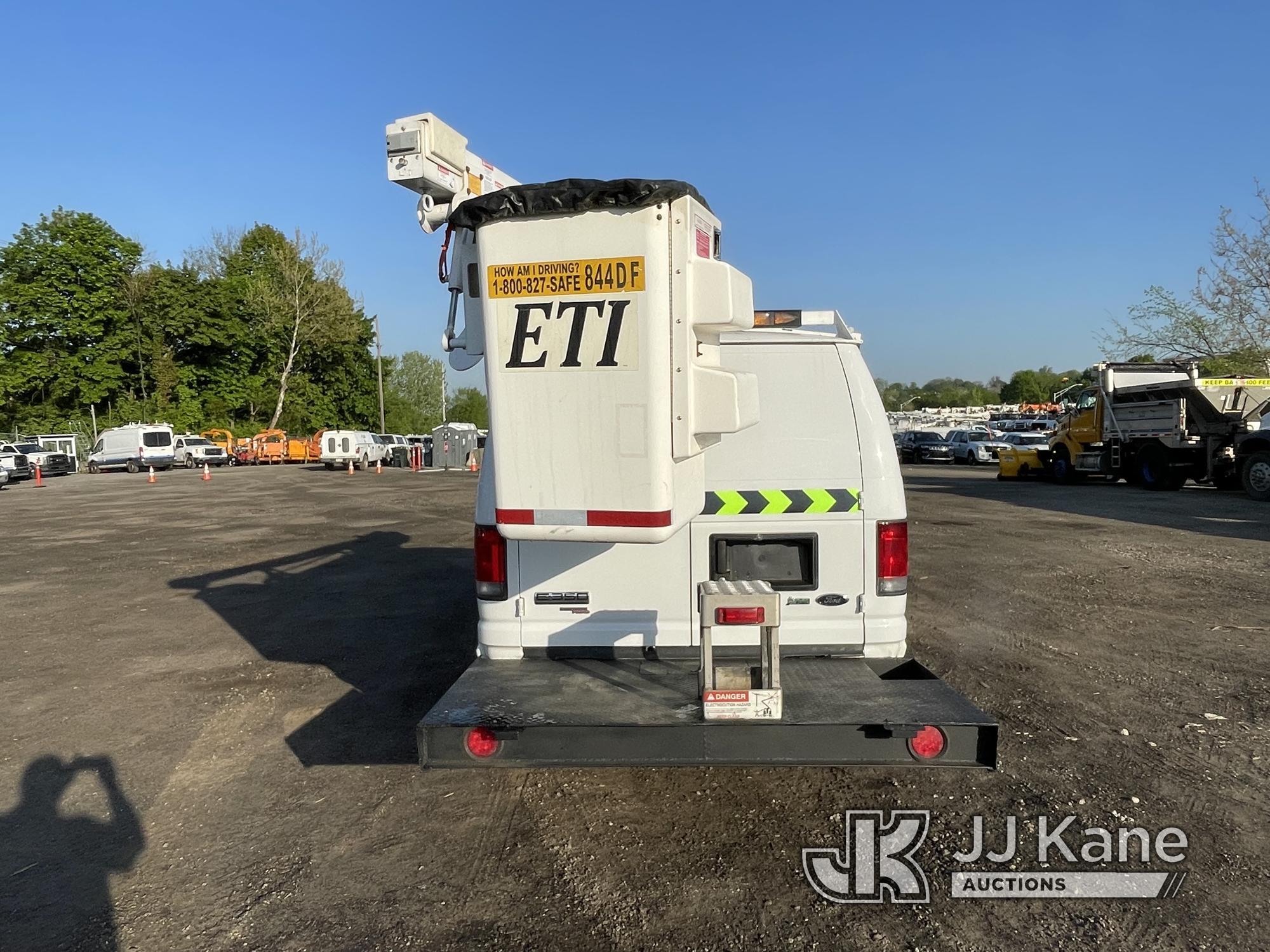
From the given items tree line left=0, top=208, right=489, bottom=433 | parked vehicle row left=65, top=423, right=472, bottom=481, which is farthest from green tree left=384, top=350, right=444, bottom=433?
parked vehicle row left=65, top=423, right=472, bottom=481

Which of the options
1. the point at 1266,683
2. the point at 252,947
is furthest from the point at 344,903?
the point at 1266,683

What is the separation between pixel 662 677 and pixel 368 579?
23.4 ft

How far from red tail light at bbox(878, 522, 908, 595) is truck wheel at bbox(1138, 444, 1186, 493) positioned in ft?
65.5

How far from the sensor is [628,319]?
10.2 ft

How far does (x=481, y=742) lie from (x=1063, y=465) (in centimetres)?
2486

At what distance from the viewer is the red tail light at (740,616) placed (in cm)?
325

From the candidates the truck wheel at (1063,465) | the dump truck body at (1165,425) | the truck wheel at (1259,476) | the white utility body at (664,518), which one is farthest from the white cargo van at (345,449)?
the white utility body at (664,518)

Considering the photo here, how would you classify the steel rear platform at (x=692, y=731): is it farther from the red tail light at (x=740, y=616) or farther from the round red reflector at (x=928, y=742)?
the red tail light at (x=740, y=616)

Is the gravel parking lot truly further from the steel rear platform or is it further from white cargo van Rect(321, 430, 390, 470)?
white cargo van Rect(321, 430, 390, 470)

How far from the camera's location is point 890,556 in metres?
3.99

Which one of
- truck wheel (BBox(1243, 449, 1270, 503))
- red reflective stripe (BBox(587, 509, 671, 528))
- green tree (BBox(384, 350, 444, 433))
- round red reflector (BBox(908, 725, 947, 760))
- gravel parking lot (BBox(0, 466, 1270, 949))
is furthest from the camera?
green tree (BBox(384, 350, 444, 433))

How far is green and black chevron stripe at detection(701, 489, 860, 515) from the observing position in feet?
13.0

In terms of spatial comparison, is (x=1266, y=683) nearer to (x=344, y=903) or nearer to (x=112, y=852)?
(x=344, y=903)

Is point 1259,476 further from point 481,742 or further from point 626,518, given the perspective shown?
point 481,742
